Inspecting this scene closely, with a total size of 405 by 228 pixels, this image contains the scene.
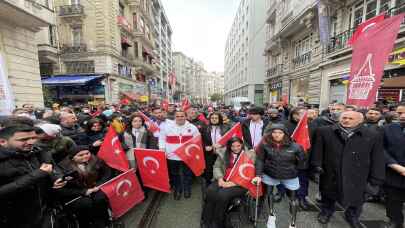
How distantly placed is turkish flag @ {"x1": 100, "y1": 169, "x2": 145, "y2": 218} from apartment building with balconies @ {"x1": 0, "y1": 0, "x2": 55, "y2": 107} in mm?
8955

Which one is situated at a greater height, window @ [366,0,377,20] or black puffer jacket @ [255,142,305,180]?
window @ [366,0,377,20]

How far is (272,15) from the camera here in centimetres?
2016

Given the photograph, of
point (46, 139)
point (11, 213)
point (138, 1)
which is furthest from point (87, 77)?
point (11, 213)

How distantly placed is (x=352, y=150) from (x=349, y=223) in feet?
4.48

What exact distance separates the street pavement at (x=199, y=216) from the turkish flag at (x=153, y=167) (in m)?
0.47

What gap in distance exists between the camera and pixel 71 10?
1652cm

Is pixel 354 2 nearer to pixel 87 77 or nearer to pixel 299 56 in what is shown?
pixel 299 56

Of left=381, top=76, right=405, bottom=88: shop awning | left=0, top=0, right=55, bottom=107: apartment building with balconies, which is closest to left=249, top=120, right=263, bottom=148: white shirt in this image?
left=381, top=76, right=405, bottom=88: shop awning

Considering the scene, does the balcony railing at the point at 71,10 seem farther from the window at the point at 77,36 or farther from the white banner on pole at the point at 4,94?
the white banner on pole at the point at 4,94

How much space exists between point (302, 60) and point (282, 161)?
14972 millimetres

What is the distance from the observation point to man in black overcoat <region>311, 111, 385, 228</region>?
260 cm

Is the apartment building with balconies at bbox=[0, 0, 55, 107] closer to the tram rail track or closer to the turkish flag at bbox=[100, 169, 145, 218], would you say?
the turkish flag at bbox=[100, 169, 145, 218]

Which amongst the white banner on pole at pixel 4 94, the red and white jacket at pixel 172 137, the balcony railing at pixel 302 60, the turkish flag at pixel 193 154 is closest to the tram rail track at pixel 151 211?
the red and white jacket at pixel 172 137

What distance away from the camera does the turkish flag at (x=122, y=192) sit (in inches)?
106
